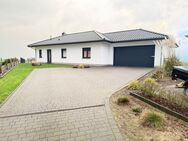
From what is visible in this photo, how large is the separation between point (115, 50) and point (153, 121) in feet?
56.0

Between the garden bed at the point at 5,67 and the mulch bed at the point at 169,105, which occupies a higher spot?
the garden bed at the point at 5,67

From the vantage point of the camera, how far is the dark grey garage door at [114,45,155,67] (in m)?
18.4

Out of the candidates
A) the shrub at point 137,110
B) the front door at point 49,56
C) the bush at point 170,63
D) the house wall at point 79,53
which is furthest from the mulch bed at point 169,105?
the front door at point 49,56

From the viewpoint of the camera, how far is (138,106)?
5.57m

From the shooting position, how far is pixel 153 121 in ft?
13.9

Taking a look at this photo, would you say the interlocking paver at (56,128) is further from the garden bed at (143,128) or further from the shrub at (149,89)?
the shrub at (149,89)

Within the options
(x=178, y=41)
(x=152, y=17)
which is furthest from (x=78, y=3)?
(x=178, y=41)

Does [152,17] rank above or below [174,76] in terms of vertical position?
above

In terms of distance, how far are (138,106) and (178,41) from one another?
10170mm

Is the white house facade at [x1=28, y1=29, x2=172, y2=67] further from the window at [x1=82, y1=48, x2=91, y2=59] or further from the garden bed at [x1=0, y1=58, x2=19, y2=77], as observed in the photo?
the garden bed at [x1=0, y1=58, x2=19, y2=77]

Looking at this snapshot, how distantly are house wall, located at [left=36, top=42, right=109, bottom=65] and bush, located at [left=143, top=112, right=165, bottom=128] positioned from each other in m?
15.9

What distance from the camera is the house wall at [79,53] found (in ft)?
66.0

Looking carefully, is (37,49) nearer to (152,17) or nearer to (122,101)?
(152,17)

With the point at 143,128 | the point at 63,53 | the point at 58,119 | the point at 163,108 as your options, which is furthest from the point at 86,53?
the point at 143,128
